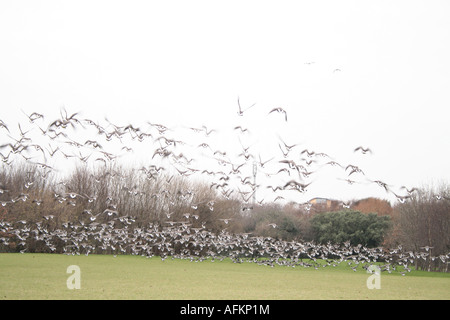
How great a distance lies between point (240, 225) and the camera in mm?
63938

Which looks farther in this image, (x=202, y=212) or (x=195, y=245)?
(x=202, y=212)

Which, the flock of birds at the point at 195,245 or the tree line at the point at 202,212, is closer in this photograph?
the flock of birds at the point at 195,245

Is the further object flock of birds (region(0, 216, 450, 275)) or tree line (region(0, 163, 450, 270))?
tree line (region(0, 163, 450, 270))

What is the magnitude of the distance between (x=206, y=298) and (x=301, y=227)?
4491cm

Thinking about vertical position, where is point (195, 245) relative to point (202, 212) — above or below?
below

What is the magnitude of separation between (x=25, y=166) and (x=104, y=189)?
11052 mm

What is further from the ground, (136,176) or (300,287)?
(136,176)
